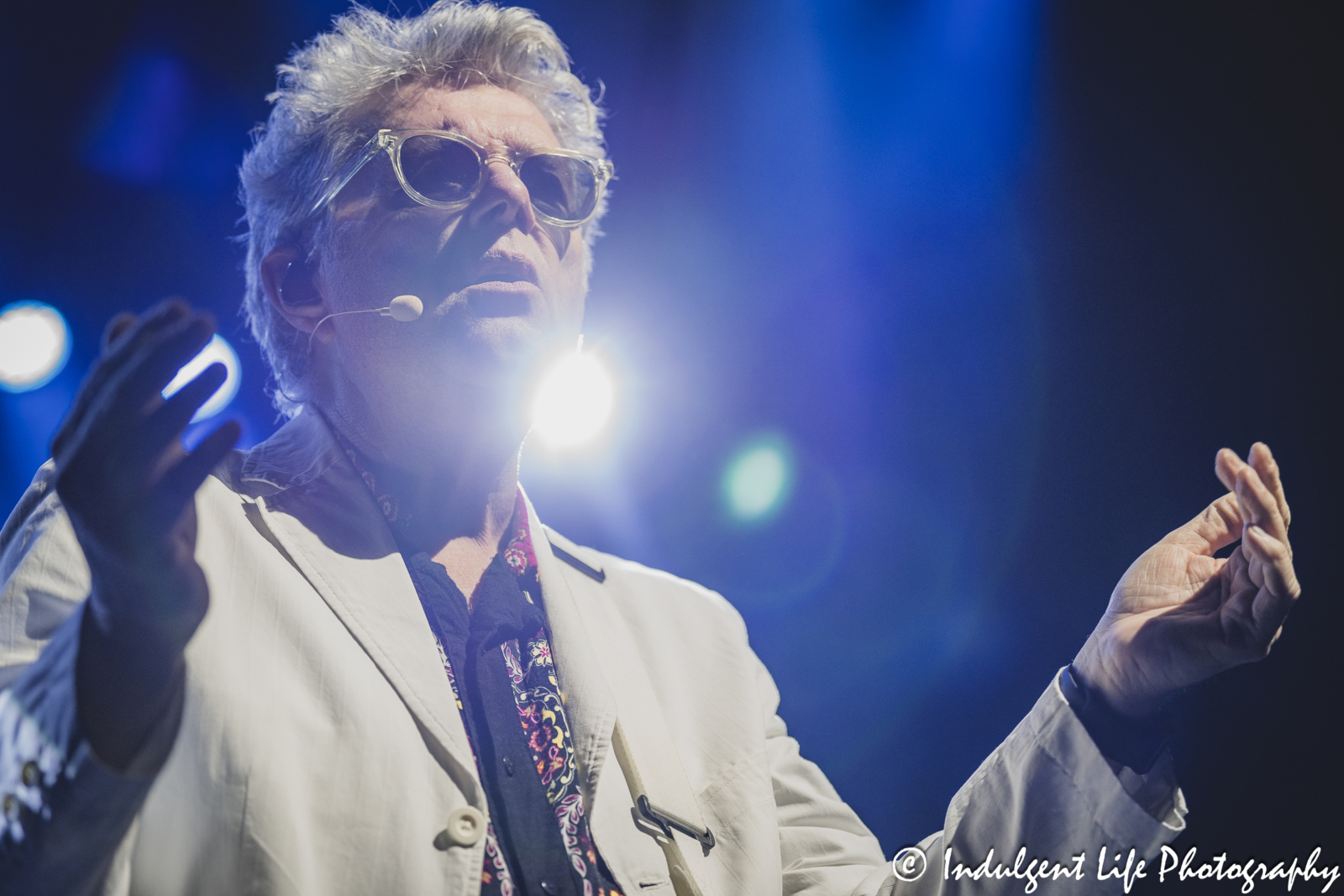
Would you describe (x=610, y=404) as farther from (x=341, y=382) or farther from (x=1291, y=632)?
(x=1291, y=632)

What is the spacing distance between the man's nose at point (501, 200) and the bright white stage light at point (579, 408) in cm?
175

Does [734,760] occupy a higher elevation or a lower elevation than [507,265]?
lower

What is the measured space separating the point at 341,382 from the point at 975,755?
2.81 m

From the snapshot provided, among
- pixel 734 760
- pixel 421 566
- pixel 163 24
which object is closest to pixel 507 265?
pixel 421 566

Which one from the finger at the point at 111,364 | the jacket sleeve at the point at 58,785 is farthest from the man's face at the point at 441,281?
the jacket sleeve at the point at 58,785

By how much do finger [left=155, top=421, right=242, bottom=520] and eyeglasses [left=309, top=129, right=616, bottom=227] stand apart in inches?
45.5

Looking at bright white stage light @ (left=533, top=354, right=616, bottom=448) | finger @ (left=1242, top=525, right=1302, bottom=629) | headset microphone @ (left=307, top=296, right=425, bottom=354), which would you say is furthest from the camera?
bright white stage light @ (left=533, top=354, right=616, bottom=448)

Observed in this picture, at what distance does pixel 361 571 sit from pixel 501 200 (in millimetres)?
1005

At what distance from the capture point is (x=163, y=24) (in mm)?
3277

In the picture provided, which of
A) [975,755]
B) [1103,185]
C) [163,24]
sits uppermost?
[163,24]

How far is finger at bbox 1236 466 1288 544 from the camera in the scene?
1.32 m

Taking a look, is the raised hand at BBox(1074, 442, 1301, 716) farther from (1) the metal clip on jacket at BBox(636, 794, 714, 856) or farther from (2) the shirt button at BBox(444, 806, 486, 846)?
(2) the shirt button at BBox(444, 806, 486, 846)

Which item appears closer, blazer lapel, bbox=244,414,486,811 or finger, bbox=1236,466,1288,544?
finger, bbox=1236,466,1288,544

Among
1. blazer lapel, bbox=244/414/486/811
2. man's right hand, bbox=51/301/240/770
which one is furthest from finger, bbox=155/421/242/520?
blazer lapel, bbox=244/414/486/811
